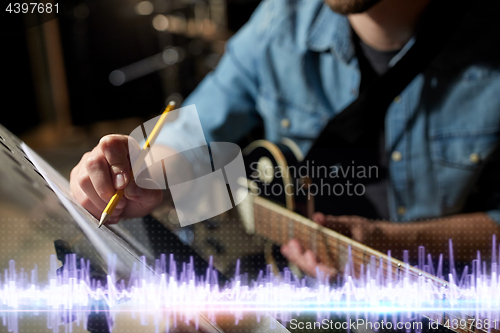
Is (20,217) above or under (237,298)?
above

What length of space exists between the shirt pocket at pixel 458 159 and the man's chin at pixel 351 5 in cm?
27

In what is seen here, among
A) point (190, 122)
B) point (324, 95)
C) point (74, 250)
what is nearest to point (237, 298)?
point (74, 250)

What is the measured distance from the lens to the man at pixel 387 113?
450mm

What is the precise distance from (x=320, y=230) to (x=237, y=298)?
168mm

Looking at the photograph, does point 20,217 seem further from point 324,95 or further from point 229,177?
point 324,95

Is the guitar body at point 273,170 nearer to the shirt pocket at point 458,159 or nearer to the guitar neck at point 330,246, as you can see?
the guitar neck at point 330,246

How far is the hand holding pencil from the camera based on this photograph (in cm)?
35

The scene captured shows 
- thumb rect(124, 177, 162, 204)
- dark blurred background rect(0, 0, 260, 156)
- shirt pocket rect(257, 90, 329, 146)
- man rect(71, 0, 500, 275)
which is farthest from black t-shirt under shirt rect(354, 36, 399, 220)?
dark blurred background rect(0, 0, 260, 156)

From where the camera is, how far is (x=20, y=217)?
1.21 ft

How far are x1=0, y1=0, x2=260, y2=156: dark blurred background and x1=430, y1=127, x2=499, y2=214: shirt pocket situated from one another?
56.2 inches

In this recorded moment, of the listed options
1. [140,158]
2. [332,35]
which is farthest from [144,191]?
[332,35]

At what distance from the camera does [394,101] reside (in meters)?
0.61

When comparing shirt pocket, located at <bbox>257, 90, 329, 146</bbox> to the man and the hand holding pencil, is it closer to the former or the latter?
the man

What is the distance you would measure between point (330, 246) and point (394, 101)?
1.02 ft
